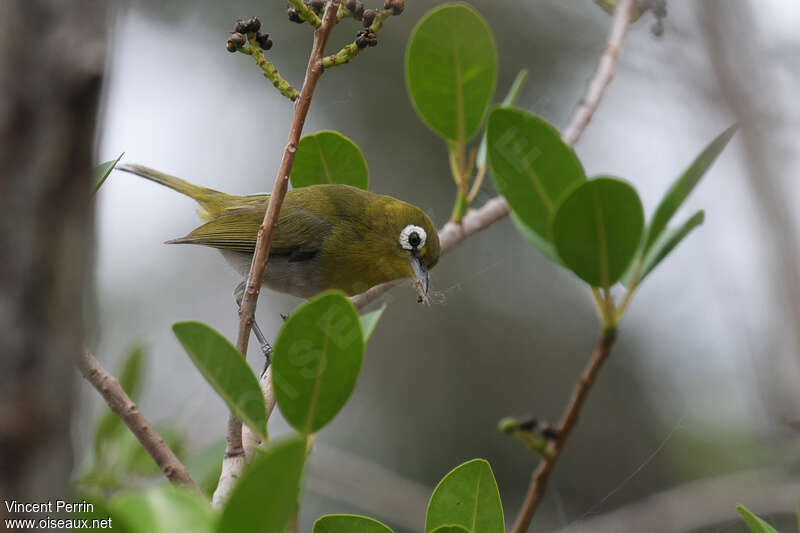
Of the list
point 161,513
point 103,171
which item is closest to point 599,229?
point 161,513

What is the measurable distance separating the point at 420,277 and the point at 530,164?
2.42 m

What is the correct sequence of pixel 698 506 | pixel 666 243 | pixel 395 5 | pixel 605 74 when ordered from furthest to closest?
pixel 698 506, pixel 605 74, pixel 395 5, pixel 666 243

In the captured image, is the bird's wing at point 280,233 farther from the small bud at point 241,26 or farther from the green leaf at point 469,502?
the green leaf at point 469,502

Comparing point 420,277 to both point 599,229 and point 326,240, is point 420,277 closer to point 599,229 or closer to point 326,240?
point 326,240

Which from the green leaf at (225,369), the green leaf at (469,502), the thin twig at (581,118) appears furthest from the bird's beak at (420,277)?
the green leaf at (225,369)

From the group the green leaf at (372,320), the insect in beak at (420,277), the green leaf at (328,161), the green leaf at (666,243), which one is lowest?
the insect in beak at (420,277)

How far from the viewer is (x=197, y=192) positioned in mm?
4668

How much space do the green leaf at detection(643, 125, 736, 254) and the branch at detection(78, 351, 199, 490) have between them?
3.69 ft

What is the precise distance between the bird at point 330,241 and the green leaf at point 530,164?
7.70 feet

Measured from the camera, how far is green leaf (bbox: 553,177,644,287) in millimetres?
1449

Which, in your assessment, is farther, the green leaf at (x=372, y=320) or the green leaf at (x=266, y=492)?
the green leaf at (x=372, y=320)

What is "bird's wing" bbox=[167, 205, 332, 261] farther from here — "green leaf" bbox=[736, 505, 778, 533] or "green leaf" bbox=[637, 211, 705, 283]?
"green leaf" bbox=[736, 505, 778, 533]

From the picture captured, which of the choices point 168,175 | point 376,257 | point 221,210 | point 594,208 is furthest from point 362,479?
point 594,208

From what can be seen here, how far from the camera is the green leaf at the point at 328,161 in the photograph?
107 inches
